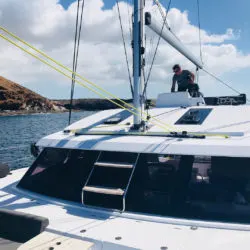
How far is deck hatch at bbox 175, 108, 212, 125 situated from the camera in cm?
519

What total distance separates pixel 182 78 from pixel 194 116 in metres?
3.13

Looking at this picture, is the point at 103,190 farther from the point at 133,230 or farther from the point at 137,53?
the point at 137,53

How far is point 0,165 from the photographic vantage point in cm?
598

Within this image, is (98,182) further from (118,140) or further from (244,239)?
(244,239)

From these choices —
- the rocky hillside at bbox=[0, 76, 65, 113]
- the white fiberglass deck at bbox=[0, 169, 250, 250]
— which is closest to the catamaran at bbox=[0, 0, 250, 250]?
the white fiberglass deck at bbox=[0, 169, 250, 250]

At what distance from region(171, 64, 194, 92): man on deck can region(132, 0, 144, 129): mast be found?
3.46 meters

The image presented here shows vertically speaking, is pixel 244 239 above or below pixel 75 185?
below

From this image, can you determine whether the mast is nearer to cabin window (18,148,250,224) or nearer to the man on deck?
cabin window (18,148,250,224)

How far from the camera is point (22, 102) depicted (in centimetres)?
14000

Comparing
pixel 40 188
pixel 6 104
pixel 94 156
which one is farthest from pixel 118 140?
→ pixel 6 104

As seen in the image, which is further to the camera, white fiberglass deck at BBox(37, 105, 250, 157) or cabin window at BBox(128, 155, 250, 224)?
white fiberglass deck at BBox(37, 105, 250, 157)

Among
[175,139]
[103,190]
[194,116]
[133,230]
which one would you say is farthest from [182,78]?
[133,230]

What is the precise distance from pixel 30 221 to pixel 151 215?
1530 millimetres

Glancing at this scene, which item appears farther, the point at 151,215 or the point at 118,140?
the point at 118,140
